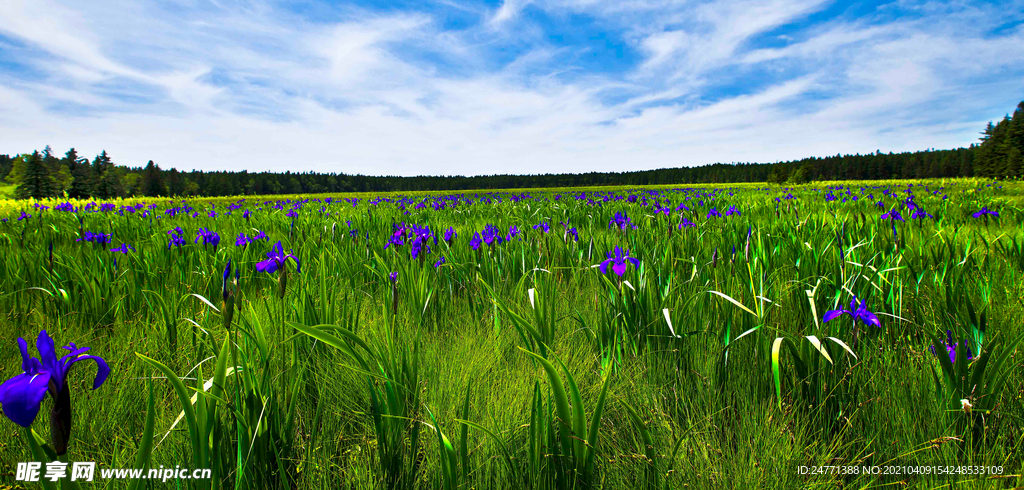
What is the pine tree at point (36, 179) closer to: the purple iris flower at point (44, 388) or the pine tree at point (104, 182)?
the pine tree at point (104, 182)

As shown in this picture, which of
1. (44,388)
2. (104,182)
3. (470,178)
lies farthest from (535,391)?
(470,178)

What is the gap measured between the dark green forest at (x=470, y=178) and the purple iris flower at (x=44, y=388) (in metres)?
50.7

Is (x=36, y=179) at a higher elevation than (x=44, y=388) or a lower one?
higher

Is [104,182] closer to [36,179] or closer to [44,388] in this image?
[36,179]

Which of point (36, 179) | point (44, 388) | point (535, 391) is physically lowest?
point (535, 391)

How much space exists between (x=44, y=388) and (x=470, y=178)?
124958 millimetres

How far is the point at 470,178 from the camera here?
123 metres

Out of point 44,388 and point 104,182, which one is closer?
point 44,388

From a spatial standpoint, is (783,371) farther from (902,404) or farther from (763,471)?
(763,471)

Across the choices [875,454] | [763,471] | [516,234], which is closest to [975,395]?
[875,454]

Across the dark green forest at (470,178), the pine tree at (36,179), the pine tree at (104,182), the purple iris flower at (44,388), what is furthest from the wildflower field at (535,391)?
the pine tree at (104,182)

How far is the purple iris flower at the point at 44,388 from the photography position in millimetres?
748

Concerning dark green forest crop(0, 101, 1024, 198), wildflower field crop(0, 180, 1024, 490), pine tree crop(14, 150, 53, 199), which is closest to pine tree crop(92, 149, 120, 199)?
dark green forest crop(0, 101, 1024, 198)

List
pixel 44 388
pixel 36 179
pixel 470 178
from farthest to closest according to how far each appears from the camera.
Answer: pixel 470 178
pixel 36 179
pixel 44 388
